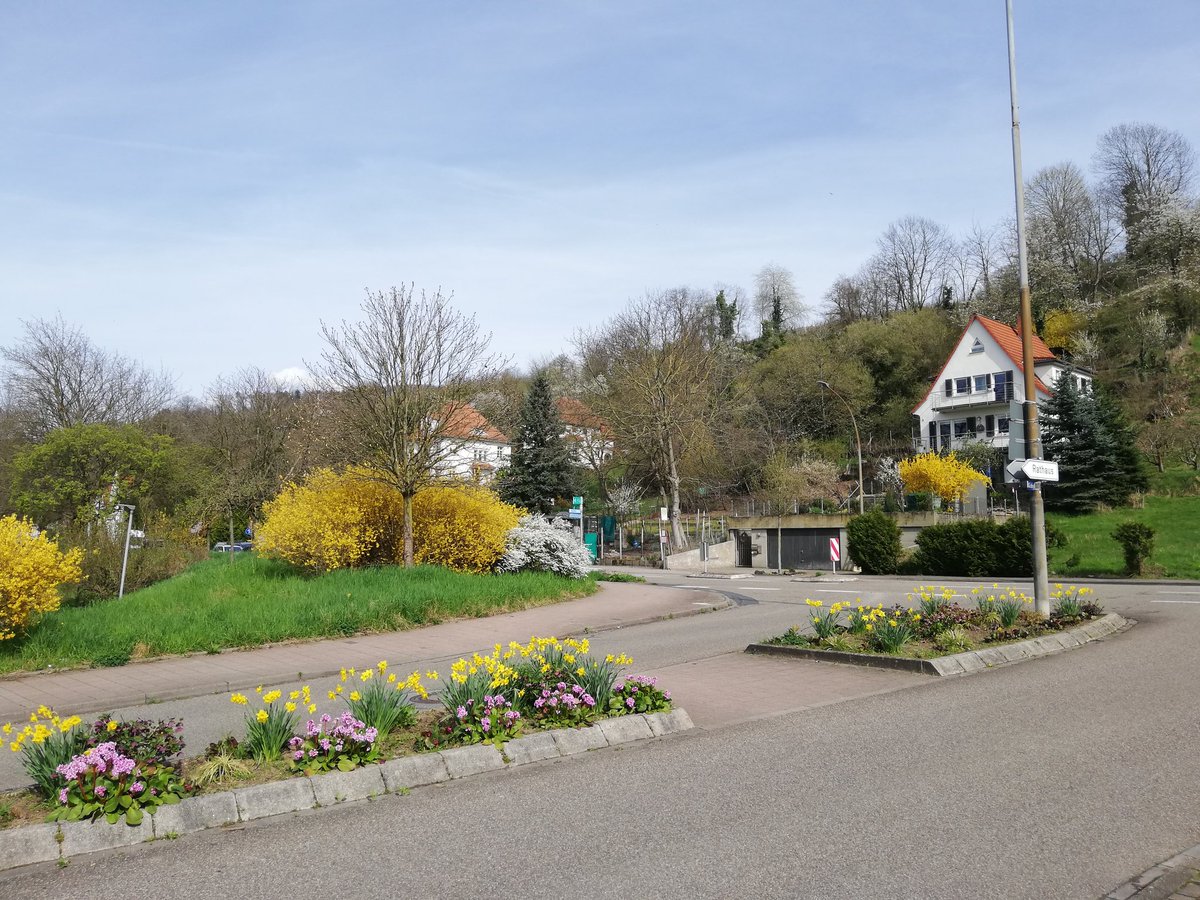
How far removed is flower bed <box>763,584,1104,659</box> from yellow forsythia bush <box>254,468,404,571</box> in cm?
1180

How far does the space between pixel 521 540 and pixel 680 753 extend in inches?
620

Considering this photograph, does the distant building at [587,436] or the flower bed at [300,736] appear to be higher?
the distant building at [587,436]

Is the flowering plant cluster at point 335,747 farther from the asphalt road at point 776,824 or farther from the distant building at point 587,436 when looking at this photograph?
the distant building at point 587,436

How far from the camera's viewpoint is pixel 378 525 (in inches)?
867

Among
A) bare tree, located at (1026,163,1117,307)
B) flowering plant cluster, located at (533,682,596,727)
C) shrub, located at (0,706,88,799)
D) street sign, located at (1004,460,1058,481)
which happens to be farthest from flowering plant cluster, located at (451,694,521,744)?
bare tree, located at (1026,163,1117,307)

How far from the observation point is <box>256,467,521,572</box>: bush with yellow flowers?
21.0 metres

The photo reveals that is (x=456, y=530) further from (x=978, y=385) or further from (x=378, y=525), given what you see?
(x=978, y=385)

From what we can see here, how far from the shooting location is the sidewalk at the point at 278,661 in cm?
1055

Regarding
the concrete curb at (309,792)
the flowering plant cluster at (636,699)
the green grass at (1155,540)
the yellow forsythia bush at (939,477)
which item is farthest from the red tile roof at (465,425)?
the yellow forsythia bush at (939,477)

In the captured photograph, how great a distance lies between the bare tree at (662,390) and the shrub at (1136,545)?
22.6 metres

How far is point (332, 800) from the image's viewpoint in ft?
19.3

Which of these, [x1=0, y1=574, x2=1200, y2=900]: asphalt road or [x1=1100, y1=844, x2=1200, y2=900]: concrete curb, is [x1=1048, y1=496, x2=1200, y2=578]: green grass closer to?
[x1=0, y1=574, x2=1200, y2=900]: asphalt road

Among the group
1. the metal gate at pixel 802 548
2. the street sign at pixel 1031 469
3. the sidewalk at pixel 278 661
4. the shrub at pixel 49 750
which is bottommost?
the metal gate at pixel 802 548

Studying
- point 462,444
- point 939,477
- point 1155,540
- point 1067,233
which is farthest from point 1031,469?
point 1067,233
